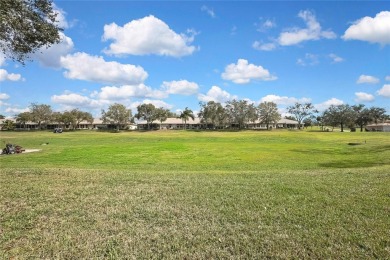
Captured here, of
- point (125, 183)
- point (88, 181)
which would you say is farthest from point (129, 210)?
point (88, 181)

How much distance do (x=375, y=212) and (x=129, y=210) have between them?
6654mm

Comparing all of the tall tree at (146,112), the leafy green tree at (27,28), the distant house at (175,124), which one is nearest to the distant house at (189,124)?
the distant house at (175,124)

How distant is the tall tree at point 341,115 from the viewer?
448 ft

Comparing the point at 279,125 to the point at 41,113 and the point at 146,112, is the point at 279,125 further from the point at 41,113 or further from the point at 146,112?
the point at 41,113

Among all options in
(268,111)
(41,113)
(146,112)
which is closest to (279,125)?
(268,111)

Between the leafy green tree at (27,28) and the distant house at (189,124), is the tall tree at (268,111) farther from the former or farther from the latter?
the leafy green tree at (27,28)

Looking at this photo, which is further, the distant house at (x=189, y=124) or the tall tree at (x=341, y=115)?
the distant house at (x=189, y=124)

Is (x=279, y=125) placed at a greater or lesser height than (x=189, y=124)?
lesser

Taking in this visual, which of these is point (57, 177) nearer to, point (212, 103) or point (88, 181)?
point (88, 181)

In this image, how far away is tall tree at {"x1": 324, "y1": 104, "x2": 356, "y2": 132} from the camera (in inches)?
5374

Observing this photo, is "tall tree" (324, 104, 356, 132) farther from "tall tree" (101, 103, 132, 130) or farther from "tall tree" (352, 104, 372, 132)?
"tall tree" (101, 103, 132, 130)

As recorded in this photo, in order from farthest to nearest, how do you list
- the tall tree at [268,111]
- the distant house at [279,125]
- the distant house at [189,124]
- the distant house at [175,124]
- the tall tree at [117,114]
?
the distant house at [175,124]
the distant house at [189,124]
the distant house at [279,125]
the tall tree at [268,111]
the tall tree at [117,114]

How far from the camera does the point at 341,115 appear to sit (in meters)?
138

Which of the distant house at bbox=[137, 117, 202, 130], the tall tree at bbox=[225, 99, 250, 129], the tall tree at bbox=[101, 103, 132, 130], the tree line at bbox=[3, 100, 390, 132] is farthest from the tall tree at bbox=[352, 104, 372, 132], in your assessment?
the tall tree at bbox=[101, 103, 132, 130]
